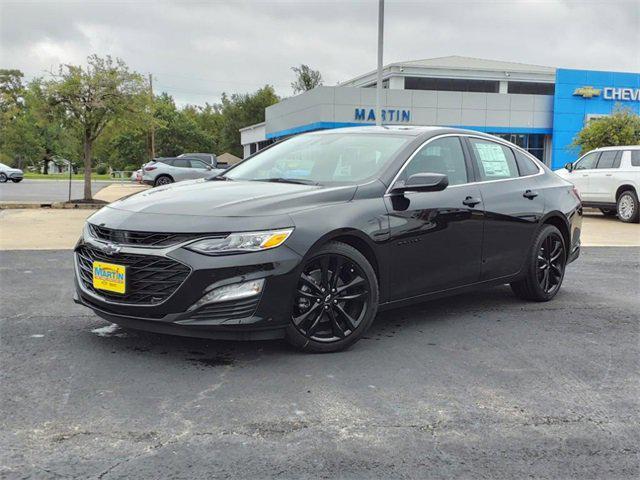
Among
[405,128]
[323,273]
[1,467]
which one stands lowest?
[1,467]

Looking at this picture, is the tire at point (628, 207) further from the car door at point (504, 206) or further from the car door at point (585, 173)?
the car door at point (504, 206)

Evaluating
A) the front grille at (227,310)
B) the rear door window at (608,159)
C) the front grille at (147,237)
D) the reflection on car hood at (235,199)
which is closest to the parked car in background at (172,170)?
the rear door window at (608,159)

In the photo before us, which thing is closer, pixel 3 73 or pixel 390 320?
pixel 390 320

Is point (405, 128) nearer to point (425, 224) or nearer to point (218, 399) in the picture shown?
point (425, 224)

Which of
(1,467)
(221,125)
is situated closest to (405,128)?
(1,467)

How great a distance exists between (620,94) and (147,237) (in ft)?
130

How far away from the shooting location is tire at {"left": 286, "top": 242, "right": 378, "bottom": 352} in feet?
14.0

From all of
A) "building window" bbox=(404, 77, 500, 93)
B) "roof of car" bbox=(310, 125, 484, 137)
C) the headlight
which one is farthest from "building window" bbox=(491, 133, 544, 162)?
the headlight

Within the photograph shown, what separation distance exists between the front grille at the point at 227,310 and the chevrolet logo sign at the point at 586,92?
37.8m

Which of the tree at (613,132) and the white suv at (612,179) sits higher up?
the tree at (613,132)

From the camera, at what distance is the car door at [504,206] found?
18.4 ft

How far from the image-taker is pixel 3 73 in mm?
102438

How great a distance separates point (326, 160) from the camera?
518cm

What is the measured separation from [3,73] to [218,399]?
11376 cm
